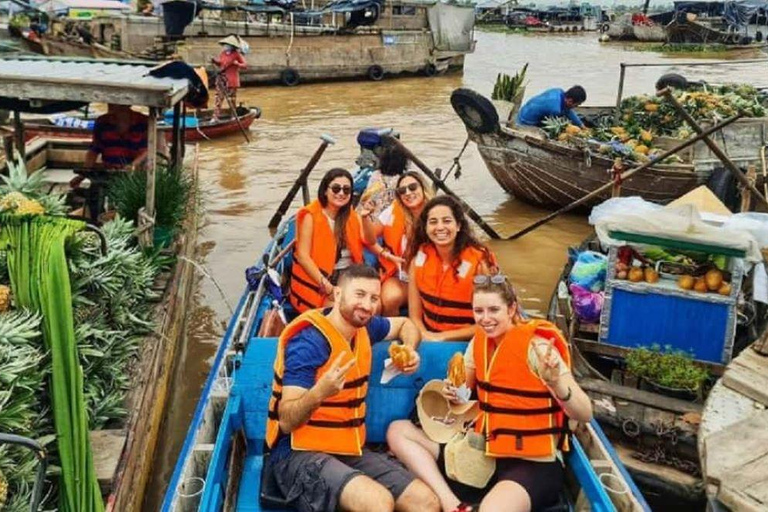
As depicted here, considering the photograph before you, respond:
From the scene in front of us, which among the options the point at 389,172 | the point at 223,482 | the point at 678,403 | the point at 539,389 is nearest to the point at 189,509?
the point at 223,482

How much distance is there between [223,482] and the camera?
3.53 meters

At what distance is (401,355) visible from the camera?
11.8ft

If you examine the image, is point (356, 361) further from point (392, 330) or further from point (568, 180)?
point (568, 180)

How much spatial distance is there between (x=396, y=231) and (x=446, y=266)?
1371mm

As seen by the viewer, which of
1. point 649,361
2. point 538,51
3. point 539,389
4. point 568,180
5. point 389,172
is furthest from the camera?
point 538,51

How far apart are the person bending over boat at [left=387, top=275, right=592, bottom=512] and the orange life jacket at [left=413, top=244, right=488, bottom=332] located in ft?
3.47

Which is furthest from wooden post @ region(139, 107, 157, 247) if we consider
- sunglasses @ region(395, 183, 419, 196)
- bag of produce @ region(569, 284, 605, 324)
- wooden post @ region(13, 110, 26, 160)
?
bag of produce @ region(569, 284, 605, 324)

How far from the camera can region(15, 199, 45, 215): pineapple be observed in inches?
161

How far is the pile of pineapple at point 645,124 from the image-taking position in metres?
10.1

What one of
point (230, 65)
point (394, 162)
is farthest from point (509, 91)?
point (230, 65)

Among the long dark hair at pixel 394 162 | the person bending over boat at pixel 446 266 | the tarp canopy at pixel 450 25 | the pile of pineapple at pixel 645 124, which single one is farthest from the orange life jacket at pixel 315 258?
the tarp canopy at pixel 450 25

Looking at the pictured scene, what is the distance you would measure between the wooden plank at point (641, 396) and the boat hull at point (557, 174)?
545cm

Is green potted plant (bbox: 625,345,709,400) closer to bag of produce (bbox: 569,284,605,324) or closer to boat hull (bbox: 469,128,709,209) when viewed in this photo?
bag of produce (bbox: 569,284,605,324)

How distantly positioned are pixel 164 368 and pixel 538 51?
124ft
